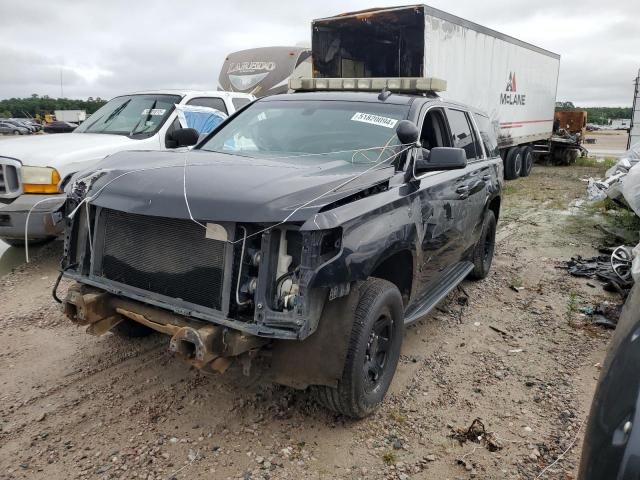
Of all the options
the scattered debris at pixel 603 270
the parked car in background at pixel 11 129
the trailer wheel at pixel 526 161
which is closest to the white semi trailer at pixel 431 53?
the trailer wheel at pixel 526 161

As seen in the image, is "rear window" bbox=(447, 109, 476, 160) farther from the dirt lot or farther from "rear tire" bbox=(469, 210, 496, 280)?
the dirt lot

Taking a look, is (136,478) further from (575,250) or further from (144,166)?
(575,250)

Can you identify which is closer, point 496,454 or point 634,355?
point 634,355

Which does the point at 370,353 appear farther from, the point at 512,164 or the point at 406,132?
the point at 512,164

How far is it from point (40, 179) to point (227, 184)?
387 centimetres

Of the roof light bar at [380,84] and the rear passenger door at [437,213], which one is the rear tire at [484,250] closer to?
the rear passenger door at [437,213]

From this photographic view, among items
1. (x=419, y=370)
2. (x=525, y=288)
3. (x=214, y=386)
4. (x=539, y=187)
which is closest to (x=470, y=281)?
(x=525, y=288)

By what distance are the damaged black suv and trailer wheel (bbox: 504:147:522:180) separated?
12.6 meters

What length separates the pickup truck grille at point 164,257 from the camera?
2836 millimetres

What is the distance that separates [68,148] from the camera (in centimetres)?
614

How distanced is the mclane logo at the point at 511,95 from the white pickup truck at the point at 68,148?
895 cm

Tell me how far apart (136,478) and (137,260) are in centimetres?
117

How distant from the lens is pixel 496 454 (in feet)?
10.0

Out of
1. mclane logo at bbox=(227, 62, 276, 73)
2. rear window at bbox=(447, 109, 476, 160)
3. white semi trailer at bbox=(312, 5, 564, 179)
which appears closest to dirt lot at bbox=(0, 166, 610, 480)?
rear window at bbox=(447, 109, 476, 160)
